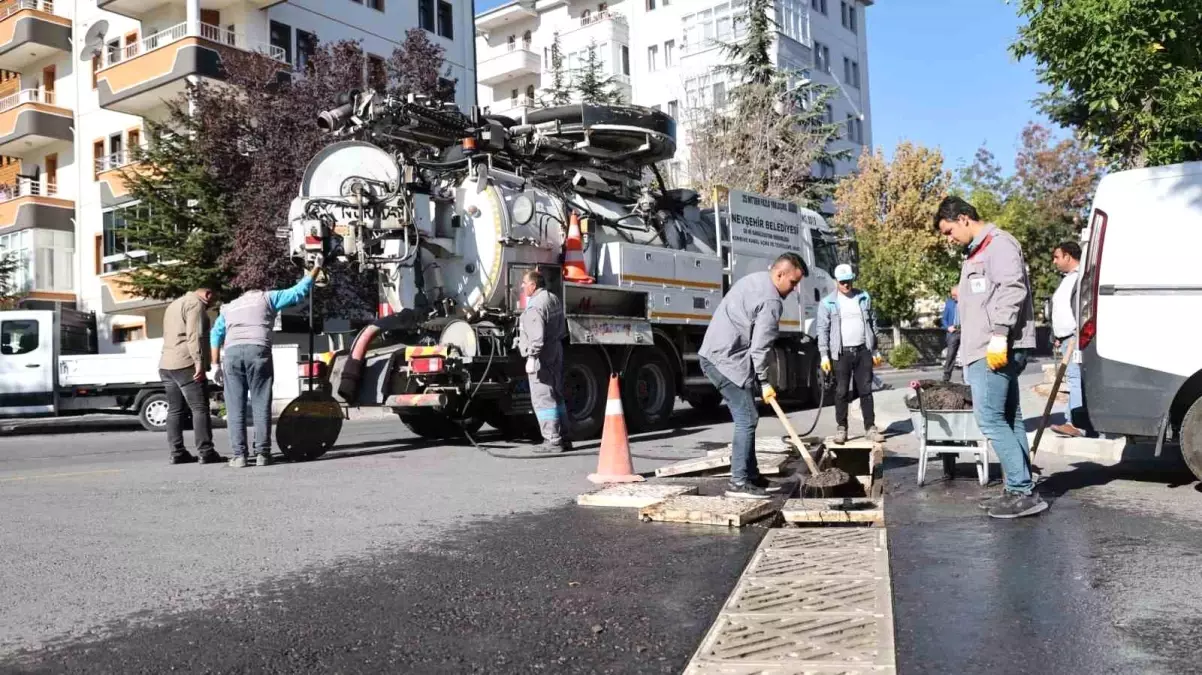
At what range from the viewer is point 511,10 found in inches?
2060

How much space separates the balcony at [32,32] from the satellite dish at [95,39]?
4.11ft

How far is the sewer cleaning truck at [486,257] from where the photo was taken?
1033cm

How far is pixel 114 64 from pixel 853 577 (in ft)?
98.7

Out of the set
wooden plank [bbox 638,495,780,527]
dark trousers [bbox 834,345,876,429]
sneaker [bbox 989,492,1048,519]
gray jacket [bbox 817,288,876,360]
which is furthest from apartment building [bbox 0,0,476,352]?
sneaker [bbox 989,492,1048,519]

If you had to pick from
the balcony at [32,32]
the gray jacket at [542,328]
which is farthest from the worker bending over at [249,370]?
the balcony at [32,32]

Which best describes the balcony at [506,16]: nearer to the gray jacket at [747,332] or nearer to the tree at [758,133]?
the tree at [758,133]

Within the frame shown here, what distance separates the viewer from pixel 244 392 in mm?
9102

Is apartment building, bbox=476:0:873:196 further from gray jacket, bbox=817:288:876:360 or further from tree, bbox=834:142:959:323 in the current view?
gray jacket, bbox=817:288:876:360

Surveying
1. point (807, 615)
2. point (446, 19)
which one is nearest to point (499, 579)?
point (807, 615)

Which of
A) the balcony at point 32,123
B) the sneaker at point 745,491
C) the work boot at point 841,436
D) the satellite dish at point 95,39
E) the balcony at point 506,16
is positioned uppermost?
the balcony at point 506,16

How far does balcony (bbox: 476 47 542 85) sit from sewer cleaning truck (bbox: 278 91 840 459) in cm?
3802

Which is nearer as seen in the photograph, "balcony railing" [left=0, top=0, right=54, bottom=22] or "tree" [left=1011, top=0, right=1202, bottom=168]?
"tree" [left=1011, top=0, right=1202, bottom=168]

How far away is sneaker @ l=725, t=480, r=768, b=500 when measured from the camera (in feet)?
21.2

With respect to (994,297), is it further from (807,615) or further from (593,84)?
(593,84)
